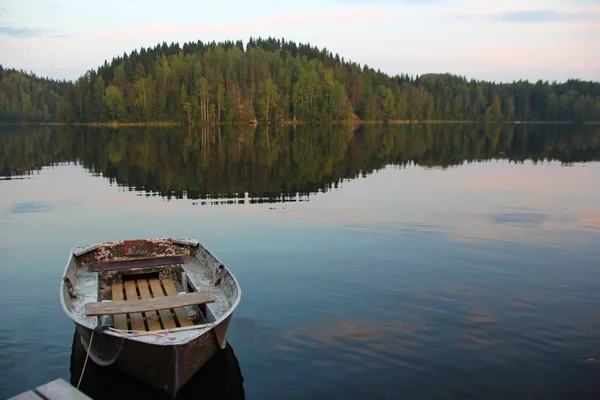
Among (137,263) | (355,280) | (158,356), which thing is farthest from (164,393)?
(355,280)

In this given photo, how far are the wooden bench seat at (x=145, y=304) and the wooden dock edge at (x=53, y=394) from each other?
9.10 ft

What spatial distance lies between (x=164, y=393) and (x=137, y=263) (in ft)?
21.2

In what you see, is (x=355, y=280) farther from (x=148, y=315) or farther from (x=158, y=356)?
(x=158, y=356)

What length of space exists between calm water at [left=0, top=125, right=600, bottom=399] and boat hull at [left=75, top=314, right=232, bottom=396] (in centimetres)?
40

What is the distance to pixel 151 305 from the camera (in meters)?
11.1

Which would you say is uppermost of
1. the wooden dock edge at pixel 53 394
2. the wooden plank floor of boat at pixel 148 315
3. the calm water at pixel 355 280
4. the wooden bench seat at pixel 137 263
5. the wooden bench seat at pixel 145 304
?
the wooden bench seat at pixel 145 304

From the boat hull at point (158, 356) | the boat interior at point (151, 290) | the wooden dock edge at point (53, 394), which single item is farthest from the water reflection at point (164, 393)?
the wooden dock edge at point (53, 394)

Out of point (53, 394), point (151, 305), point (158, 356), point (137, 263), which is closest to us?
point (53, 394)

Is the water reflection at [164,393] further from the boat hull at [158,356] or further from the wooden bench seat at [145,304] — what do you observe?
the wooden bench seat at [145,304]

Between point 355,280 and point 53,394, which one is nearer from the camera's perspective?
point 53,394

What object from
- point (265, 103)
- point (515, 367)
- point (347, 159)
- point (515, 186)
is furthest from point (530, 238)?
point (265, 103)

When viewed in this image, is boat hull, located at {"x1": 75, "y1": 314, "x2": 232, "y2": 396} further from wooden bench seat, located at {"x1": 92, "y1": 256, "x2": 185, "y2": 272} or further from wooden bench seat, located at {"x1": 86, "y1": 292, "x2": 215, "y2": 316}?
wooden bench seat, located at {"x1": 92, "y1": 256, "x2": 185, "y2": 272}

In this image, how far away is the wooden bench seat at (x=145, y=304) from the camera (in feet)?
34.9

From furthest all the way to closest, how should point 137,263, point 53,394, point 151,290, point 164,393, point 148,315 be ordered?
1. point 137,263
2. point 151,290
3. point 148,315
4. point 164,393
5. point 53,394
